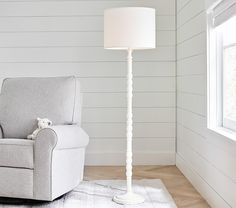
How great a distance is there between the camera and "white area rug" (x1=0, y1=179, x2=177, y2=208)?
3229mm

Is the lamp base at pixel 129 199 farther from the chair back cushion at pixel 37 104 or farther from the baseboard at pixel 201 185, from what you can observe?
the chair back cushion at pixel 37 104

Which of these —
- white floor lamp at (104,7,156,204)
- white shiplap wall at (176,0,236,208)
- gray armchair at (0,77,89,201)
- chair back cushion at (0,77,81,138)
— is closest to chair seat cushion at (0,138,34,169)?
gray armchair at (0,77,89,201)

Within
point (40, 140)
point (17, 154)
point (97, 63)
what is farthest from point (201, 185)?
point (97, 63)

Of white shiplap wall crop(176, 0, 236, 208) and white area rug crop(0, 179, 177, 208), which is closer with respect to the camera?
white shiplap wall crop(176, 0, 236, 208)

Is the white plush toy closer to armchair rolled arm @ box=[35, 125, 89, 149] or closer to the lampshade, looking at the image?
armchair rolled arm @ box=[35, 125, 89, 149]

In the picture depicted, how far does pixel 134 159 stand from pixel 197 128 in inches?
51.3

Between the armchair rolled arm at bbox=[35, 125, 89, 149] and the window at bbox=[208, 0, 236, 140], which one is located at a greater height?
the window at bbox=[208, 0, 236, 140]

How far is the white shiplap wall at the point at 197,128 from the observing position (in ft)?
9.28

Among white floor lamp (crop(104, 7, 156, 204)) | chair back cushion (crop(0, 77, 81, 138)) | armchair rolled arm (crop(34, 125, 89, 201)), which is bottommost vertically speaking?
armchair rolled arm (crop(34, 125, 89, 201))

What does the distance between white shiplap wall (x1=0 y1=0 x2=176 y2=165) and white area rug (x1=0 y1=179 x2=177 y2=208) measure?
2.98ft

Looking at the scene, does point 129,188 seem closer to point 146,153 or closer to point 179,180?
point 179,180

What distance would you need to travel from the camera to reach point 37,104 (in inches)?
143

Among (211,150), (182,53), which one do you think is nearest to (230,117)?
(211,150)

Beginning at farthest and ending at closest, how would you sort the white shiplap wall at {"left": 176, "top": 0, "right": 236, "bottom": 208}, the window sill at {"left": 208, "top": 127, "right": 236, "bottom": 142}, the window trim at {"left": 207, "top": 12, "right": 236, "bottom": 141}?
the window trim at {"left": 207, "top": 12, "right": 236, "bottom": 141} → the white shiplap wall at {"left": 176, "top": 0, "right": 236, "bottom": 208} → the window sill at {"left": 208, "top": 127, "right": 236, "bottom": 142}
